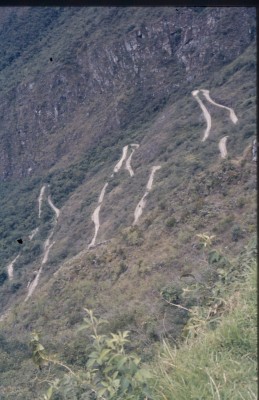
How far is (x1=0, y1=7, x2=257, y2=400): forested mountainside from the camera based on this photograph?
11375 mm

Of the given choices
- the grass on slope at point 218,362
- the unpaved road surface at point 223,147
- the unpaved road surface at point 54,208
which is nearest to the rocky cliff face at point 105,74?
the unpaved road surface at point 54,208

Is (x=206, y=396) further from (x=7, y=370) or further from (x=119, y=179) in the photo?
(x=119, y=179)

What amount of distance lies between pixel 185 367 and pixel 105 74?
39625 mm

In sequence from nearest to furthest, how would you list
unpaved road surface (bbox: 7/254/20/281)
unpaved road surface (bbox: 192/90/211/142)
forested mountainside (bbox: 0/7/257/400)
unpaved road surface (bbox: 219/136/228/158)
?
forested mountainside (bbox: 0/7/257/400) < unpaved road surface (bbox: 219/136/228/158) < unpaved road surface (bbox: 192/90/211/142) < unpaved road surface (bbox: 7/254/20/281)

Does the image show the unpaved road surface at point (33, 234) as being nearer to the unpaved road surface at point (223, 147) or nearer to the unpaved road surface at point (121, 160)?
the unpaved road surface at point (121, 160)

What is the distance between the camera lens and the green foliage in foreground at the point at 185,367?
173 cm

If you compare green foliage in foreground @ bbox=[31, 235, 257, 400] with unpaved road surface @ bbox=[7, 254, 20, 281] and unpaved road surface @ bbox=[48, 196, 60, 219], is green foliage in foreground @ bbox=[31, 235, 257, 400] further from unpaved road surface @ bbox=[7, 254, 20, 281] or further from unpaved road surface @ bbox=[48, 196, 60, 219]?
unpaved road surface @ bbox=[48, 196, 60, 219]

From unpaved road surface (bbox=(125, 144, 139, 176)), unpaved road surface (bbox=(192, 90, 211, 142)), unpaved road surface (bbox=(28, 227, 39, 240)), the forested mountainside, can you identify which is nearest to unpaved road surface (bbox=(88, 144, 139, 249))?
unpaved road surface (bbox=(125, 144, 139, 176))

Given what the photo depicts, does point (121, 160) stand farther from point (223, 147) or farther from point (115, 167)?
point (223, 147)

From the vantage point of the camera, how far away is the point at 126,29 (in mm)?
39281

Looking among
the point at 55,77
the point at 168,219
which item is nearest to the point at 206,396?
the point at 168,219

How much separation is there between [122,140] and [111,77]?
7.26 metres

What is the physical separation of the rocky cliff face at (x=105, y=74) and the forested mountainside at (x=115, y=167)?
0.12 m

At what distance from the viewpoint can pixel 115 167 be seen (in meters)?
31.4
